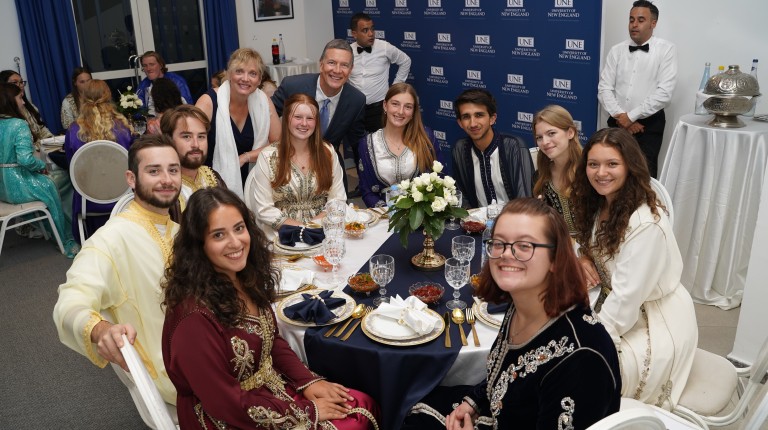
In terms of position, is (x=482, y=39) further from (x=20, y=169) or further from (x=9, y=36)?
(x=9, y=36)

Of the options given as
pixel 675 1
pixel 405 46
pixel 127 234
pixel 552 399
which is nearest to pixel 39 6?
pixel 405 46

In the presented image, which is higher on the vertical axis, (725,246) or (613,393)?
(613,393)

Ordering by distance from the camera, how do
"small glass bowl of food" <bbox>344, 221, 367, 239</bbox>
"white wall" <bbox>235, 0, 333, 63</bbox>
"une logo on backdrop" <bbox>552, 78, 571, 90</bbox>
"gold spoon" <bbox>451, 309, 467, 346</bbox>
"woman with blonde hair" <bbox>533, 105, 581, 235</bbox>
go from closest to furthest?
"gold spoon" <bbox>451, 309, 467, 346</bbox>, "small glass bowl of food" <bbox>344, 221, 367, 239</bbox>, "woman with blonde hair" <bbox>533, 105, 581, 235</bbox>, "une logo on backdrop" <bbox>552, 78, 571, 90</bbox>, "white wall" <bbox>235, 0, 333, 63</bbox>

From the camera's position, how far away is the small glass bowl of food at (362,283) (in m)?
2.58

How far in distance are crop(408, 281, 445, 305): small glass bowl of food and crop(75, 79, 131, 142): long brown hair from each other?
347 cm

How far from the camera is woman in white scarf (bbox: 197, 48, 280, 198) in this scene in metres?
4.27

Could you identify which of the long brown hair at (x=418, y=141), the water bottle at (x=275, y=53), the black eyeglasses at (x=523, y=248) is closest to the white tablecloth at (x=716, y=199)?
the long brown hair at (x=418, y=141)

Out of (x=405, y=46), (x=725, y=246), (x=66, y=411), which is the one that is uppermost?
(x=405, y=46)

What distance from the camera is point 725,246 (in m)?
4.25

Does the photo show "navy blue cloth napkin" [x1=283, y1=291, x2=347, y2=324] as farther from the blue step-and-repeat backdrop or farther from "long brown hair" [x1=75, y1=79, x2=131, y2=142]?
the blue step-and-repeat backdrop

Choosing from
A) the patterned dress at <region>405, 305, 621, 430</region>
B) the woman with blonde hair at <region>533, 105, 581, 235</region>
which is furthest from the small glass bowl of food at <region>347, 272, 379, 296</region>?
the woman with blonde hair at <region>533, 105, 581, 235</region>

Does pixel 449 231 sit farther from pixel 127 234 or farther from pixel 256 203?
pixel 127 234

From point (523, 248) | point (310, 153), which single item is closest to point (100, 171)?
point (310, 153)

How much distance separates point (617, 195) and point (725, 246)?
2.17m
